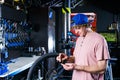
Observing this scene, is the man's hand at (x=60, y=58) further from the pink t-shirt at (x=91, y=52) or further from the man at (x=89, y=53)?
the pink t-shirt at (x=91, y=52)

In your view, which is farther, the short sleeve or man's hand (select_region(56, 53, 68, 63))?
the short sleeve

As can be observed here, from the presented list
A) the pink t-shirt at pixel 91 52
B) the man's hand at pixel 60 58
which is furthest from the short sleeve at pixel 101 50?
the man's hand at pixel 60 58

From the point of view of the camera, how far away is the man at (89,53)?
8.59 feet

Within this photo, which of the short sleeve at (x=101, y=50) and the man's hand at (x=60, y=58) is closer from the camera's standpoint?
the man's hand at (x=60, y=58)

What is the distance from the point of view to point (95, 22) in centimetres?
883

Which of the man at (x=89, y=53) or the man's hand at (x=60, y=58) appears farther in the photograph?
the man at (x=89, y=53)

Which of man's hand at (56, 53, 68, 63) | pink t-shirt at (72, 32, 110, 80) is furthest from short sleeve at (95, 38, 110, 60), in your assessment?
man's hand at (56, 53, 68, 63)

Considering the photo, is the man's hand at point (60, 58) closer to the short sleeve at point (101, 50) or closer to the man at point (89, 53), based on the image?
the man at point (89, 53)

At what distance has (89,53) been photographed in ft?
9.04

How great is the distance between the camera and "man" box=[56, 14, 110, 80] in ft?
8.59

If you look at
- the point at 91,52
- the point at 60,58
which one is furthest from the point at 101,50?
the point at 60,58

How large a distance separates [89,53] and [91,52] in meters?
0.02

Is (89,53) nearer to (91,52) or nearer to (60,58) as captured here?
(91,52)

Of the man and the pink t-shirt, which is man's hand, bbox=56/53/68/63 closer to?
the man
